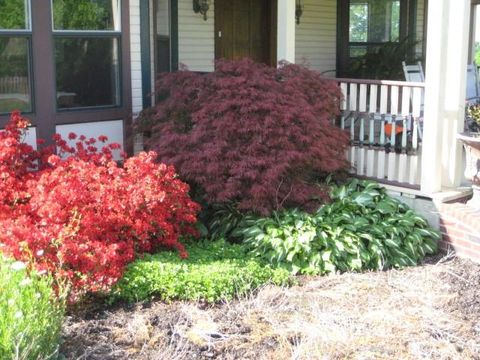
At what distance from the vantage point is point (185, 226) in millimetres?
5516

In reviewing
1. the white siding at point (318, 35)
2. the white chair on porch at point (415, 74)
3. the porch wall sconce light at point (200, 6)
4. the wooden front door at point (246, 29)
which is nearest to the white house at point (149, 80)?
the porch wall sconce light at point (200, 6)

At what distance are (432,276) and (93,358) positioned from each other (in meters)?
2.68

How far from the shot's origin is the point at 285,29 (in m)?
6.86

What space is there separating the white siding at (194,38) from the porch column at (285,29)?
1641mm

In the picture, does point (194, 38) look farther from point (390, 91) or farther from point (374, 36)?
point (374, 36)

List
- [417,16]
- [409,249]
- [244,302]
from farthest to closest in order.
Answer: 1. [417,16]
2. [409,249]
3. [244,302]

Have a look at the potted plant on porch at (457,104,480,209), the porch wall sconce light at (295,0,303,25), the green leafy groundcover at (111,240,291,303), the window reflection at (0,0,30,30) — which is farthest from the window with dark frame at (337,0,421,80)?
the green leafy groundcover at (111,240,291,303)

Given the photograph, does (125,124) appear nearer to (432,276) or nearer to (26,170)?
(26,170)

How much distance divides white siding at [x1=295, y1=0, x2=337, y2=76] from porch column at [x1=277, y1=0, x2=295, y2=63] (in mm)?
2625

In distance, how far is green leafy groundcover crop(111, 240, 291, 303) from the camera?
14.8ft

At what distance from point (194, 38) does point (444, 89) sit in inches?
140

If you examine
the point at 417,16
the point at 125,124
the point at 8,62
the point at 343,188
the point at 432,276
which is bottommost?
the point at 432,276

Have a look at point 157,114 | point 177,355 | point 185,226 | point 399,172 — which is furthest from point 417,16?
point 177,355

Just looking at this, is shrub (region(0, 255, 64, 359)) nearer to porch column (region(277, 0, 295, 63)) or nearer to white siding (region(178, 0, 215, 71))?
porch column (region(277, 0, 295, 63))
